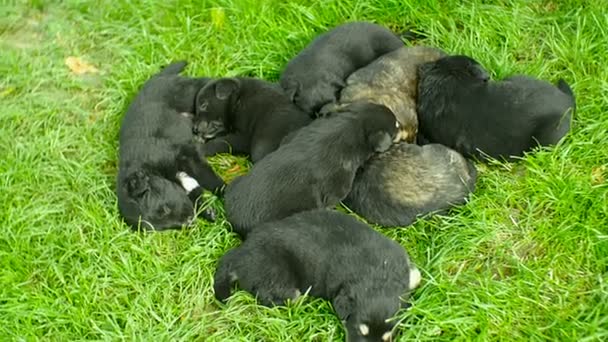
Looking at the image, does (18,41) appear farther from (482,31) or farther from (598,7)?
(598,7)

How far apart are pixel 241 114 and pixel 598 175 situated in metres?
2.61

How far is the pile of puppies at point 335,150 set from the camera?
443cm

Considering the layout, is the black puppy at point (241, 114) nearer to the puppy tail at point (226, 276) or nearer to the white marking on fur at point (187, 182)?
the white marking on fur at point (187, 182)

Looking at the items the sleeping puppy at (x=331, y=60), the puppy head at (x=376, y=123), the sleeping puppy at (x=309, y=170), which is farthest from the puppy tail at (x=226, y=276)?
the sleeping puppy at (x=331, y=60)

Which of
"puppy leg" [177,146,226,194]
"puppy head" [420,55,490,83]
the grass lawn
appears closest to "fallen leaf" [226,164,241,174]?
the grass lawn

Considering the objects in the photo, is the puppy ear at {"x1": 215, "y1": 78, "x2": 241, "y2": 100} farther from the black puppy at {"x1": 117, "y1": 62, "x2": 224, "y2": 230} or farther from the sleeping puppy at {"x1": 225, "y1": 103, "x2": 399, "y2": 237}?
the sleeping puppy at {"x1": 225, "y1": 103, "x2": 399, "y2": 237}

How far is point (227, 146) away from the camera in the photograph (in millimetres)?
5648

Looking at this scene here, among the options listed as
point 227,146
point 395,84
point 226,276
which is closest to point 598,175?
point 395,84

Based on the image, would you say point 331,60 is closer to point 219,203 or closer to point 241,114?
point 241,114

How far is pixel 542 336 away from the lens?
4102mm

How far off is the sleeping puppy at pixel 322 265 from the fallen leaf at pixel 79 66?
2.62 metres

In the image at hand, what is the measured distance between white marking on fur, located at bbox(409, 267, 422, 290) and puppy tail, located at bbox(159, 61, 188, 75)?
272cm

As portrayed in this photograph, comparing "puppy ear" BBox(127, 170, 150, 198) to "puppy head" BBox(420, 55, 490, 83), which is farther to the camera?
"puppy head" BBox(420, 55, 490, 83)

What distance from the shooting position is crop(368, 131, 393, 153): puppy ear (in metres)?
4.94
